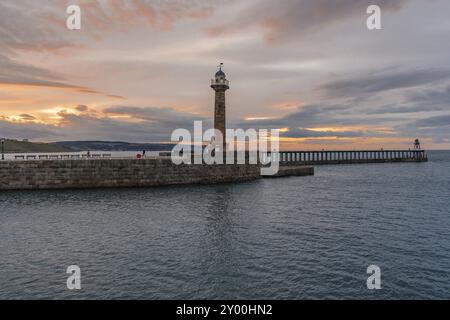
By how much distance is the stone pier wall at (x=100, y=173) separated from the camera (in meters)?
41.1

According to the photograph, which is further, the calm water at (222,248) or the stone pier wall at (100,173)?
the stone pier wall at (100,173)

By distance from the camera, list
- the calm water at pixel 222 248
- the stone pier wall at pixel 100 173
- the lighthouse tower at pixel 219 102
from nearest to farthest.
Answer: the calm water at pixel 222 248
the stone pier wall at pixel 100 173
the lighthouse tower at pixel 219 102

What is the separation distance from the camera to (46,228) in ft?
73.2

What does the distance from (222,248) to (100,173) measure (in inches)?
1232

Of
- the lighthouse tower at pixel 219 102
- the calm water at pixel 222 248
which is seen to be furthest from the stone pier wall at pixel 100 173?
the lighthouse tower at pixel 219 102

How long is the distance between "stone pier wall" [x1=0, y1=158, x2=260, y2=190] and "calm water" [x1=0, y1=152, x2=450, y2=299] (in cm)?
859

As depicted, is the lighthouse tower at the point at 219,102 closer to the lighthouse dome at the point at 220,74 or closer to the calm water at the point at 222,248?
the lighthouse dome at the point at 220,74

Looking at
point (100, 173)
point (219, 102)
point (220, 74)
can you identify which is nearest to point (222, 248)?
point (100, 173)

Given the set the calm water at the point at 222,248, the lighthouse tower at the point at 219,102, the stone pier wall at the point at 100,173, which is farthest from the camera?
the lighthouse tower at the point at 219,102

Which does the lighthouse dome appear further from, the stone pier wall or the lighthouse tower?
the stone pier wall

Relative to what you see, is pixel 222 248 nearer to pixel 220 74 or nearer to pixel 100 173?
pixel 100 173

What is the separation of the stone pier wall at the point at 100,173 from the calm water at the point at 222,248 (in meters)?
8.59

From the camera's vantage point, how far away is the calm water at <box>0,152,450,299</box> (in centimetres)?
1302
